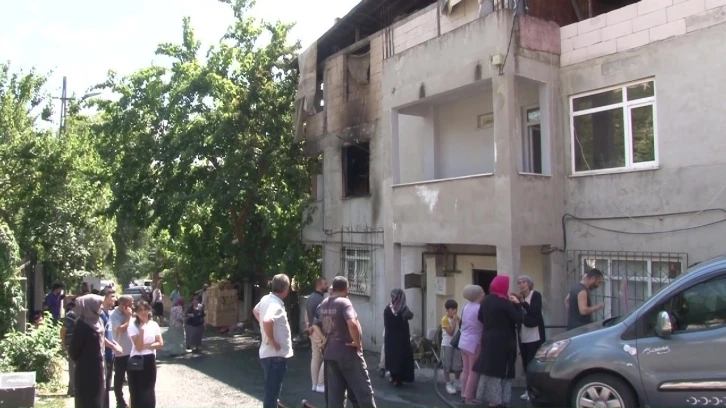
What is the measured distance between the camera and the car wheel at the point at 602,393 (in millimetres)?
6465

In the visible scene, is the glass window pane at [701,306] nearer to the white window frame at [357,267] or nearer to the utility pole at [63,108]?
the white window frame at [357,267]

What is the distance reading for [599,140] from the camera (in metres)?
10.4

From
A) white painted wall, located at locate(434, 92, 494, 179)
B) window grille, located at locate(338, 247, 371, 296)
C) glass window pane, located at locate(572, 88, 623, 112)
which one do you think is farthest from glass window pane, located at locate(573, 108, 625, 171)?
window grille, located at locate(338, 247, 371, 296)

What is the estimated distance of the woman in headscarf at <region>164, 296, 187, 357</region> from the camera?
573 inches

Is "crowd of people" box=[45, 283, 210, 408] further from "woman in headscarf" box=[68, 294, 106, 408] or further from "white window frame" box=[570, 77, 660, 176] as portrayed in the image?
"white window frame" box=[570, 77, 660, 176]

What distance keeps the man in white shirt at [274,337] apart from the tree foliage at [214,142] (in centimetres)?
945

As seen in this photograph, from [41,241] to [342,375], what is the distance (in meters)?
12.6

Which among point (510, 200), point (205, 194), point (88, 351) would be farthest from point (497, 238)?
point (205, 194)

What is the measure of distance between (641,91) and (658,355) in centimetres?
500

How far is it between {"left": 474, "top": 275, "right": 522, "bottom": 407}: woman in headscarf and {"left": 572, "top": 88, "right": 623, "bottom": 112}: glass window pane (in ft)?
13.2

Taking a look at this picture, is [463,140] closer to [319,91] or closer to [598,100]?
[598,100]

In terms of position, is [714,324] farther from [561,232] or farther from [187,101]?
[187,101]

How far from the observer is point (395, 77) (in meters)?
12.8

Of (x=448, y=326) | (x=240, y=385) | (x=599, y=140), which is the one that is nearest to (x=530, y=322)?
(x=448, y=326)
